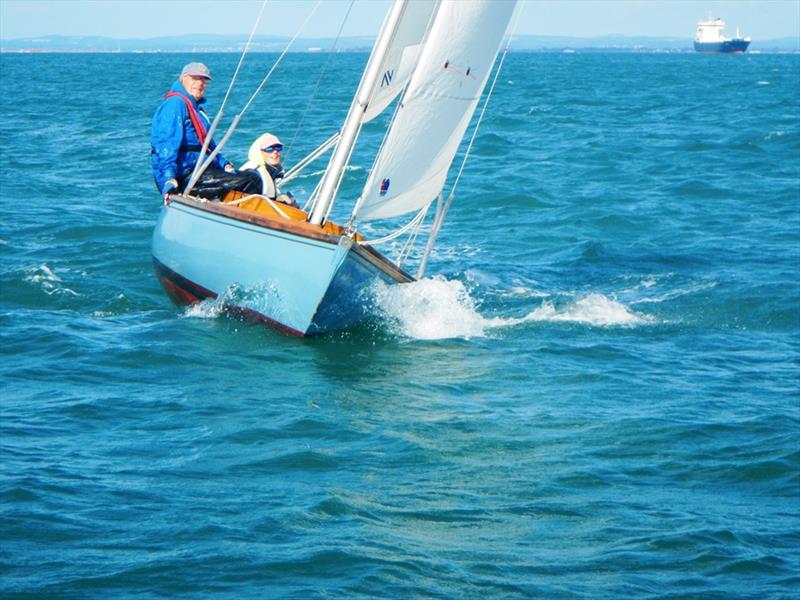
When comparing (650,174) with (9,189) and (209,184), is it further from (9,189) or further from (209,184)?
(209,184)

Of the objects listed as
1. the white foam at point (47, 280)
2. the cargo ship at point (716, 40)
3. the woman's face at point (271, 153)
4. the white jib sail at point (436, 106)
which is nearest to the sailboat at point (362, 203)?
the white jib sail at point (436, 106)

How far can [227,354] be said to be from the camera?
31.5 feet

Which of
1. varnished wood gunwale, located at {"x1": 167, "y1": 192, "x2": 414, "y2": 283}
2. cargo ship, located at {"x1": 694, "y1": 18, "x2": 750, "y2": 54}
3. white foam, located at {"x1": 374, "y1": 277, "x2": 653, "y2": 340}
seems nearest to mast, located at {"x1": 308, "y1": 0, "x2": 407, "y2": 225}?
varnished wood gunwale, located at {"x1": 167, "y1": 192, "x2": 414, "y2": 283}

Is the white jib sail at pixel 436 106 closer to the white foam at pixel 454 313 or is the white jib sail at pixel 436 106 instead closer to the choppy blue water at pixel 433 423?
the white foam at pixel 454 313

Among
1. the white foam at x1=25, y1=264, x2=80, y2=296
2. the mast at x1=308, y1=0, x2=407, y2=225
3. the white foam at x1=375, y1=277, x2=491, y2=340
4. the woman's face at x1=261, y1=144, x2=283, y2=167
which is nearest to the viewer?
the mast at x1=308, y1=0, x2=407, y2=225

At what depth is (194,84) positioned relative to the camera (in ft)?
34.6

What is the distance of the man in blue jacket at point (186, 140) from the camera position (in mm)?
10492

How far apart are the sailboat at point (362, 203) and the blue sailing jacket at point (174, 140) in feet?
1.35

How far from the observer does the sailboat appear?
9281mm

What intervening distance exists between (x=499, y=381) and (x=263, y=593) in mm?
3958

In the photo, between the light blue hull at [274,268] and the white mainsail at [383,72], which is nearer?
the light blue hull at [274,268]

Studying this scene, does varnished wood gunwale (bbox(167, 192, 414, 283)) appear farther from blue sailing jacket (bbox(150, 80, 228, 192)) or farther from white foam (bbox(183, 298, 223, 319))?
white foam (bbox(183, 298, 223, 319))

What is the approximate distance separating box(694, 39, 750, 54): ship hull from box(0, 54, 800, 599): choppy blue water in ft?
484

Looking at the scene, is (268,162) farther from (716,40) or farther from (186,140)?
(716,40)
